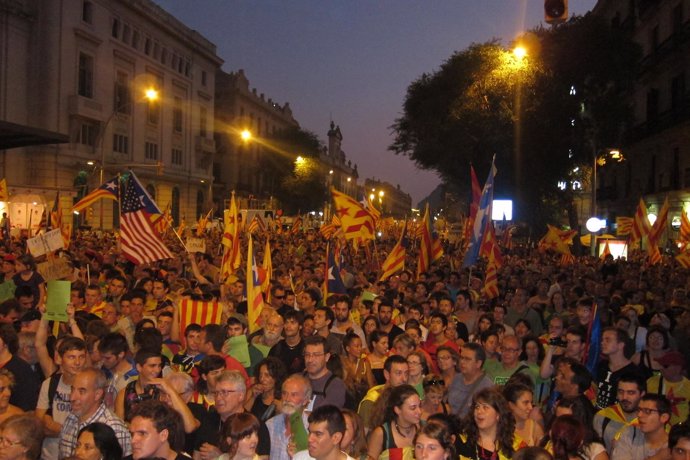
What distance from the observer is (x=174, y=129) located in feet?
175

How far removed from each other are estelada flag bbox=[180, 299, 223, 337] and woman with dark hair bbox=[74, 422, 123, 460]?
367 centimetres

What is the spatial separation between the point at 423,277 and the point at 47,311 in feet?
27.9

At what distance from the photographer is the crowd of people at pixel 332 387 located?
A: 440 centimetres

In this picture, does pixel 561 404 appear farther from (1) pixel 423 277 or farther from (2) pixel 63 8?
(2) pixel 63 8

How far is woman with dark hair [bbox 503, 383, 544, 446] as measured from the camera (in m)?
5.13

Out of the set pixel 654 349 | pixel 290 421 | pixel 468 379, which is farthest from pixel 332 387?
pixel 654 349

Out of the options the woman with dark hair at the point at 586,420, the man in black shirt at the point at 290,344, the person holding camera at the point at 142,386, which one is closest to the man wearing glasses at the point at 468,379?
the woman with dark hair at the point at 586,420

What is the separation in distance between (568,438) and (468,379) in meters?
1.75

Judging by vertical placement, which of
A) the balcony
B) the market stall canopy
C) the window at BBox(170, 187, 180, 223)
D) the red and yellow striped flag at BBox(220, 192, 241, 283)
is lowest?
the red and yellow striped flag at BBox(220, 192, 241, 283)

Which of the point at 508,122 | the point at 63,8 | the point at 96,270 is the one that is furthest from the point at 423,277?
the point at 63,8

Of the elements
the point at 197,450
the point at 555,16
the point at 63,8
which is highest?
the point at 63,8

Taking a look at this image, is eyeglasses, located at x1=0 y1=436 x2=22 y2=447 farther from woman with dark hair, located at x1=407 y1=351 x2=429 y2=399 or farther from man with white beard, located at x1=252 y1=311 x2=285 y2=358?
man with white beard, located at x1=252 y1=311 x2=285 y2=358

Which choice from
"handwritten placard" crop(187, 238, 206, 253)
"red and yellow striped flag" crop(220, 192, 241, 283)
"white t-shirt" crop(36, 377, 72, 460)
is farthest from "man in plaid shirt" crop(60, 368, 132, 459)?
"handwritten placard" crop(187, 238, 206, 253)

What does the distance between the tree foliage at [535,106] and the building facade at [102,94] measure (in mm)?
16390
